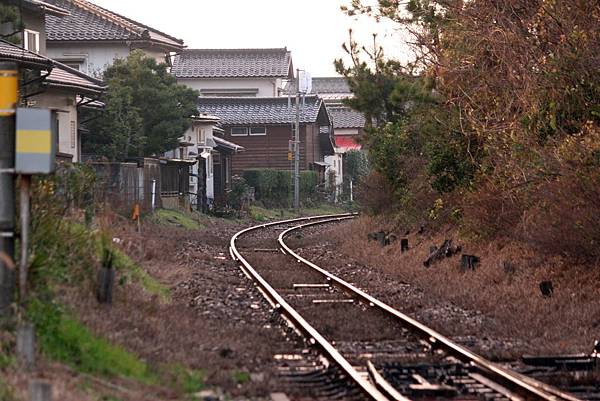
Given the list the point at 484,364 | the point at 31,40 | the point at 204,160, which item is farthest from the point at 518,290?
the point at 204,160

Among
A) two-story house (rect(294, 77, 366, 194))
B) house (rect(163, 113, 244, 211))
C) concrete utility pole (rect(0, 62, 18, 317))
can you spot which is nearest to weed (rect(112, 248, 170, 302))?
concrete utility pole (rect(0, 62, 18, 317))

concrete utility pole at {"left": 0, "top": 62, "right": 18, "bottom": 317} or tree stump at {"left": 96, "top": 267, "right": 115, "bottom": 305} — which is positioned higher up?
concrete utility pole at {"left": 0, "top": 62, "right": 18, "bottom": 317}

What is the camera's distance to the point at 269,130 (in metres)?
59.1

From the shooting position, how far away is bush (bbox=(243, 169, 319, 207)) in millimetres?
51969

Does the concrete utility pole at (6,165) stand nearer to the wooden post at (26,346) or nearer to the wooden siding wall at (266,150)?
the wooden post at (26,346)

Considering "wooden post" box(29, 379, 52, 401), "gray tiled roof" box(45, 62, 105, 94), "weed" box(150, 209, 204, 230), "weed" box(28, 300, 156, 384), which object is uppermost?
"gray tiled roof" box(45, 62, 105, 94)

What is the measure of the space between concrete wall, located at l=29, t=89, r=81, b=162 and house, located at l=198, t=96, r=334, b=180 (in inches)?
1033

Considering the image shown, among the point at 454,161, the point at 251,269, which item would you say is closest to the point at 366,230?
the point at 454,161

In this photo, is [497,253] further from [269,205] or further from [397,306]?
[269,205]

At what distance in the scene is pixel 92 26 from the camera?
151 feet

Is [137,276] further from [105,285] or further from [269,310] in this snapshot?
[105,285]

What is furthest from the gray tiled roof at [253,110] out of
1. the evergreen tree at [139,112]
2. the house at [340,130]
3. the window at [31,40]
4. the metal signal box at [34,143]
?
the metal signal box at [34,143]

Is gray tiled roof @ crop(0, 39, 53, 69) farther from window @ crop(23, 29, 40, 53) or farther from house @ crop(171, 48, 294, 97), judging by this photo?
house @ crop(171, 48, 294, 97)

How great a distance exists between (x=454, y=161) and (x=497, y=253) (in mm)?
4322
